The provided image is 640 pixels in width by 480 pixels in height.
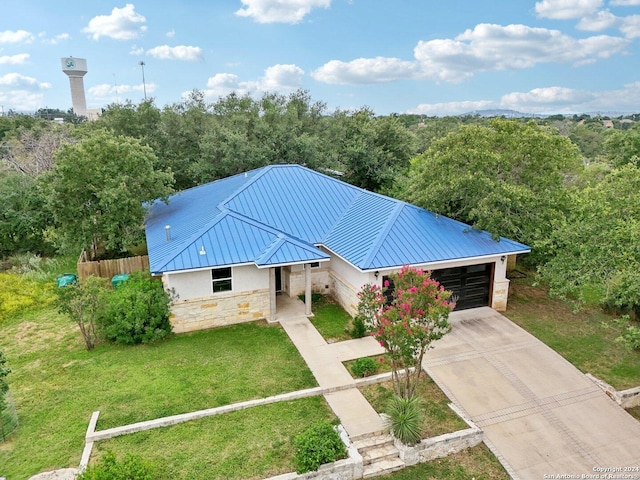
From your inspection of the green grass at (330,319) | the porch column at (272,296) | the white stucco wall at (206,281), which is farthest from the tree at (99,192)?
the green grass at (330,319)

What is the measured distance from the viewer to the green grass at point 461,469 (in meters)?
9.30

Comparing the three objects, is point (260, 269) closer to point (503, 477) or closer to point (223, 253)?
point (223, 253)

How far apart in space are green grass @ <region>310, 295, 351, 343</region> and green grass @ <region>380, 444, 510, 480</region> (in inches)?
218

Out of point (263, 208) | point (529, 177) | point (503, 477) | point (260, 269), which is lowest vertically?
point (503, 477)

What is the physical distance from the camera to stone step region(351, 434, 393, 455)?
387 inches

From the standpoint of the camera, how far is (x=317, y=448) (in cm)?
902

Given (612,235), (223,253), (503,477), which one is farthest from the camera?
(223,253)

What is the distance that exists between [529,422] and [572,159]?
458 inches

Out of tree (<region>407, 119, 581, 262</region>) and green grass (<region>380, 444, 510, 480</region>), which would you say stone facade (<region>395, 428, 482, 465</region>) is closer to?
green grass (<region>380, 444, 510, 480</region>)

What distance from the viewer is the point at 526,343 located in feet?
47.4

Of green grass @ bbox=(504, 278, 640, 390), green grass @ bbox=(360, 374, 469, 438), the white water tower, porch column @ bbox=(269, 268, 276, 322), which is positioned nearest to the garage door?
green grass @ bbox=(504, 278, 640, 390)

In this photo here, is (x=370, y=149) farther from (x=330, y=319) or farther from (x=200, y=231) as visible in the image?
(x=330, y=319)

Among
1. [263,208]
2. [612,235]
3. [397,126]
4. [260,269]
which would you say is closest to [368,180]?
[397,126]

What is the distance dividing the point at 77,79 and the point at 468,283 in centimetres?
15091
